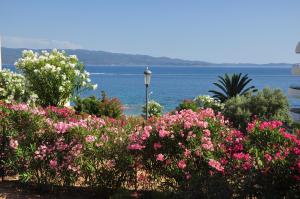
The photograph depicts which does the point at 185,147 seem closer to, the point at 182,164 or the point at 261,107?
the point at 182,164

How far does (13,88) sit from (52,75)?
8.58 feet

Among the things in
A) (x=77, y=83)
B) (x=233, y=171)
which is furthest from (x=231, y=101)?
(x=233, y=171)

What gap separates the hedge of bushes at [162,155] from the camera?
6164mm

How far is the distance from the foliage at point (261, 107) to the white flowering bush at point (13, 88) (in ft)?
29.2

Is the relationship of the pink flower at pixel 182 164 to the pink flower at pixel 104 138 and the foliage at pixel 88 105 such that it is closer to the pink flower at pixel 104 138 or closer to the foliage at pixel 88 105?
the pink flower at pixel 104 138

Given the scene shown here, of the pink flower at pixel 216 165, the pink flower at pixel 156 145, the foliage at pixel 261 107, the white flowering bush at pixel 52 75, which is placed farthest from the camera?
the white flowering bush at pixel 52 75

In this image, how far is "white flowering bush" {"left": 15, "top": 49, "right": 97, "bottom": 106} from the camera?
2091 cm

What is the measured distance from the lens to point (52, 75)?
20.8 metres

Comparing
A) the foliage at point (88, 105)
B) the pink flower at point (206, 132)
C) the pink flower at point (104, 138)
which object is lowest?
the foliage at point (88, 105)

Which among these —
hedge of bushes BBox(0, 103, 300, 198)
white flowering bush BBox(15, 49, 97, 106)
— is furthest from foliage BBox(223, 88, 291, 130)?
hedge of bushes BBox(0, 103, 300, 198)

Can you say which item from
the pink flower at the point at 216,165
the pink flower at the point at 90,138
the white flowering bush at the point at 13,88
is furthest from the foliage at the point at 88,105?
the pink flower at the point at 216,165

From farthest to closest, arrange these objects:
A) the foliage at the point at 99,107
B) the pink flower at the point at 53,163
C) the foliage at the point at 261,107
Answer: the foliage at the point at 99,107, the foliage at the point at 261,107, the pink flower at the point at 53,163

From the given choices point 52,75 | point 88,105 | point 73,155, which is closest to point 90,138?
point 73,155

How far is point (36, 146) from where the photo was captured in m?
8.03
